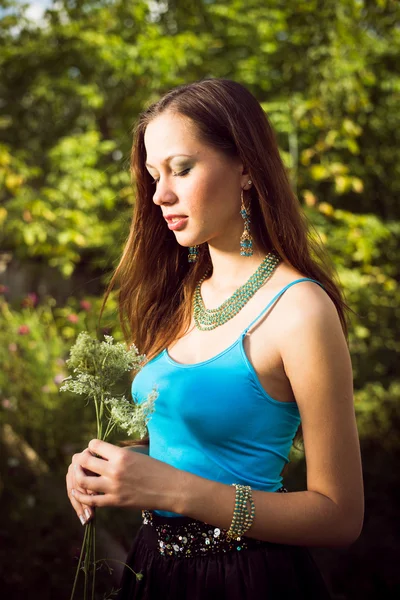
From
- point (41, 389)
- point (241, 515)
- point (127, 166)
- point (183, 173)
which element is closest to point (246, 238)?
point (183, 173)

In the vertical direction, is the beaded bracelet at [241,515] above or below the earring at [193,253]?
below

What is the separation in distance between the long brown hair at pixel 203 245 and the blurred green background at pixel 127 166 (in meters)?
1.80

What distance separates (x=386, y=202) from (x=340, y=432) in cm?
555

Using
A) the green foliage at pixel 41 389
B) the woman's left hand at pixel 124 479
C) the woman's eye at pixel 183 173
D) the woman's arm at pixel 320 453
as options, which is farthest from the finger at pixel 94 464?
the green foliage at pixel 41 389

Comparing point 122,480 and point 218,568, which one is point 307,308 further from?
point 218,568

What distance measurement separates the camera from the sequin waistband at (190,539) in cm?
154

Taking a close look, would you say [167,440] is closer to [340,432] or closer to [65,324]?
[340,432]

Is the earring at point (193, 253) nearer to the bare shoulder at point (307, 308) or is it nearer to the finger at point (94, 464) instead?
the bare shoulder at point (307, 308)

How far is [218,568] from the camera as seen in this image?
153 centimetres

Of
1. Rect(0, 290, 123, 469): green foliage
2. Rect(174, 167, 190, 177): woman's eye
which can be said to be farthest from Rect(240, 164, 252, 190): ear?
Rect(0, 290, 123, 469): green foliage

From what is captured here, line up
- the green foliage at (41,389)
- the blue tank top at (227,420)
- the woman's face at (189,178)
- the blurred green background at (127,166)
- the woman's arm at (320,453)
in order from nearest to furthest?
the woman's arm at (320,453) < the blue tank top at (227,420) < the woman's face at (189,178) < the blurred green background at (127,166) < the green foliage at (41,389)

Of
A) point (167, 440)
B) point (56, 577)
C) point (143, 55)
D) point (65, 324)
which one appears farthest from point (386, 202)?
point (167, 440)

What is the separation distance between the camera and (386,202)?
6508 millimetres

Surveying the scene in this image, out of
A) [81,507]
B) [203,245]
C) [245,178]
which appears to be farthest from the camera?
[203,245]
